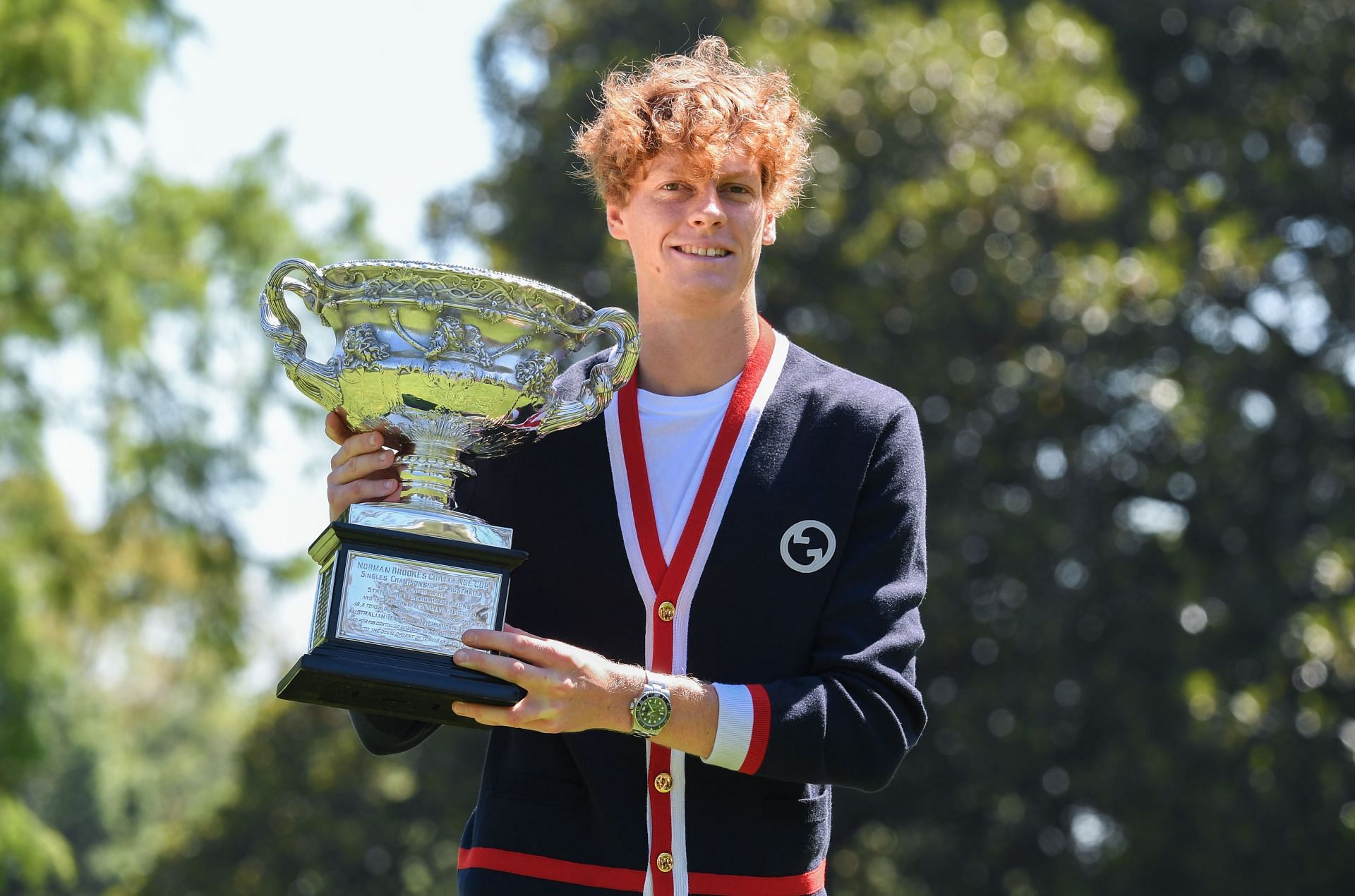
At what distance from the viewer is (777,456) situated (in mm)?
2611

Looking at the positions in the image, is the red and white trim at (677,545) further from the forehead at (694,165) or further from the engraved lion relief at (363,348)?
the engraved lion relief at (363,348)

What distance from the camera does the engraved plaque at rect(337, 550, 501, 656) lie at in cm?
231

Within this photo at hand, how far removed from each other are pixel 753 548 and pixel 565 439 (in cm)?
35

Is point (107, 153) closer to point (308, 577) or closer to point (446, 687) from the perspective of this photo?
point (308, 577)

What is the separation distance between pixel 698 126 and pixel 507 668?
90 cm

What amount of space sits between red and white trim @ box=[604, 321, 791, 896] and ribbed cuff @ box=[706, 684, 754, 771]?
0.05m

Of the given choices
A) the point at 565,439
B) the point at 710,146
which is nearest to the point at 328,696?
the point at 565,439

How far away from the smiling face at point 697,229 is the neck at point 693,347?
0.03 m

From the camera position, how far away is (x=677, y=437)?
8.79ft

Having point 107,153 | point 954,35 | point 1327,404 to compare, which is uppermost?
point 954,35

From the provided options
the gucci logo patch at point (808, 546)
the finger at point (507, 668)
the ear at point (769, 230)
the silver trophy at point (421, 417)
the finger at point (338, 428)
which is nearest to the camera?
the finger at point (507, 668)

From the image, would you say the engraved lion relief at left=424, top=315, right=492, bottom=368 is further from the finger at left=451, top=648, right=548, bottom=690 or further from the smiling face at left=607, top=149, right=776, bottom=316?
the finger at left=451, top=648, right=548, bottom=690

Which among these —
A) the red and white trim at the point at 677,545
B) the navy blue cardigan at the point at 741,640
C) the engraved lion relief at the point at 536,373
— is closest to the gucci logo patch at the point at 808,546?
the navy blue cardigan at the point at 741,640

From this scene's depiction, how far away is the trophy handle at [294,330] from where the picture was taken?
96.6 inches
